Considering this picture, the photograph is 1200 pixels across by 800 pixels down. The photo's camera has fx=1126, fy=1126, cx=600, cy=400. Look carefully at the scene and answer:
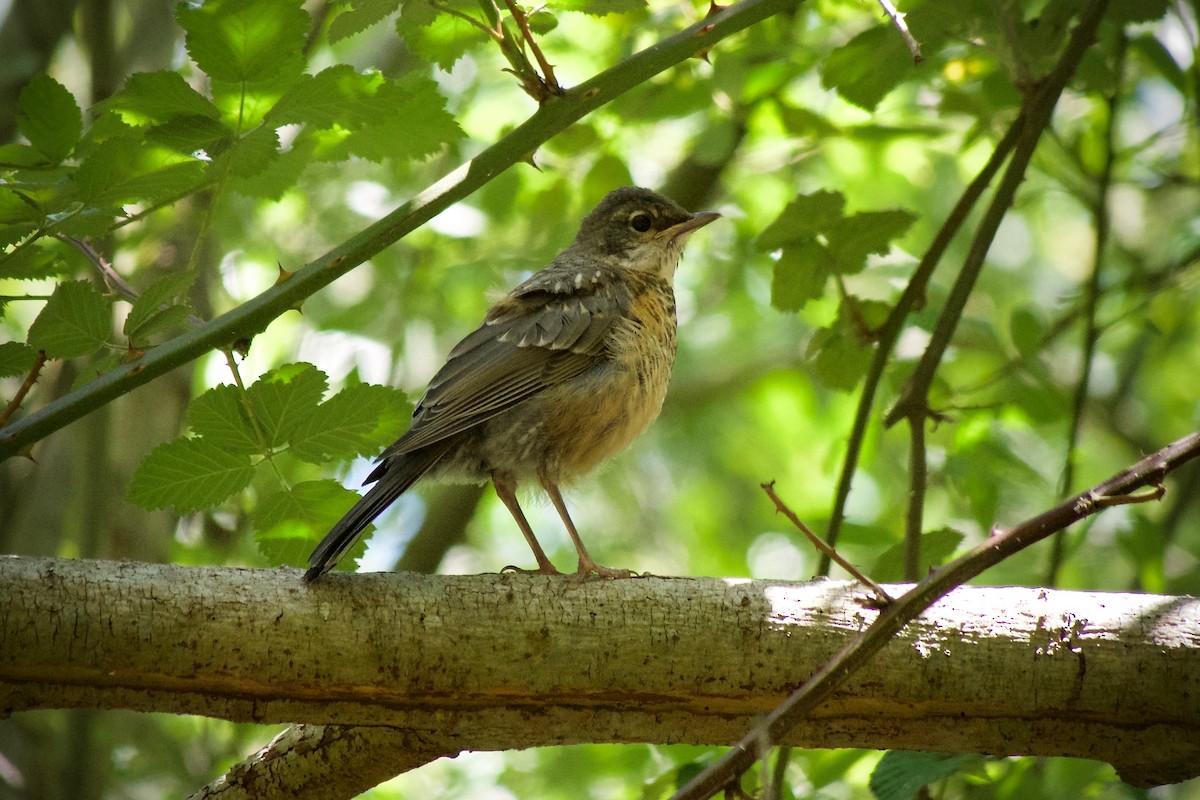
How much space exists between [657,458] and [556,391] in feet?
14.5

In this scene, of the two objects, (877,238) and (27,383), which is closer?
(27,383)

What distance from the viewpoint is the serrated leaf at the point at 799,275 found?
12.3 feet

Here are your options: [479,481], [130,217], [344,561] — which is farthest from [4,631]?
[479,481]

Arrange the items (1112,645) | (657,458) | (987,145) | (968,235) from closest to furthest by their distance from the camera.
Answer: (1112,645)
(987,145)
(968,235)
(657,458)

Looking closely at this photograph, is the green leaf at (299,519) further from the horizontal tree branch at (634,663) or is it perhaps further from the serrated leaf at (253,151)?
the serrated leaf at (253,151)

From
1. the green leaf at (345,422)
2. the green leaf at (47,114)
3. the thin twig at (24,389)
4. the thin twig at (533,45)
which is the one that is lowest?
the green leaf at (345,422)

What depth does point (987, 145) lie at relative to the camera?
612cm

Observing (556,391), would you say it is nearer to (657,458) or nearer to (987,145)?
(987,145)

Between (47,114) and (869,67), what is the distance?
244cm

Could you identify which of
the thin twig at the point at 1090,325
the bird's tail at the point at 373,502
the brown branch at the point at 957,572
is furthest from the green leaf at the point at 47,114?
the thin twig at the point at 1090,325

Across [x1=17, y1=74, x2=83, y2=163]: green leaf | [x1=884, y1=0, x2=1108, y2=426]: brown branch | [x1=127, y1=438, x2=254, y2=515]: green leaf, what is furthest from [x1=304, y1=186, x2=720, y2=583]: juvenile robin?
[x1=17, y1=74, x2=83, y2=163]: green leaf

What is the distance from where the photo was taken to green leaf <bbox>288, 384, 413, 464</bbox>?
108 inches

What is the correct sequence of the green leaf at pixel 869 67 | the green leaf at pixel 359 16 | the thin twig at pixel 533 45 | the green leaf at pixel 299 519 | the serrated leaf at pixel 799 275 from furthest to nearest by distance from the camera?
the serrated leaf at pixel 799 275
the green leaf at pixel 869 67
the green leaf at pixel 299 519
the green leaf at pixel 359 16
the thin twig at pixel 533 45

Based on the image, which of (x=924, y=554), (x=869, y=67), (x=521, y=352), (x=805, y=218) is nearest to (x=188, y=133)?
(x=521, y=352)
